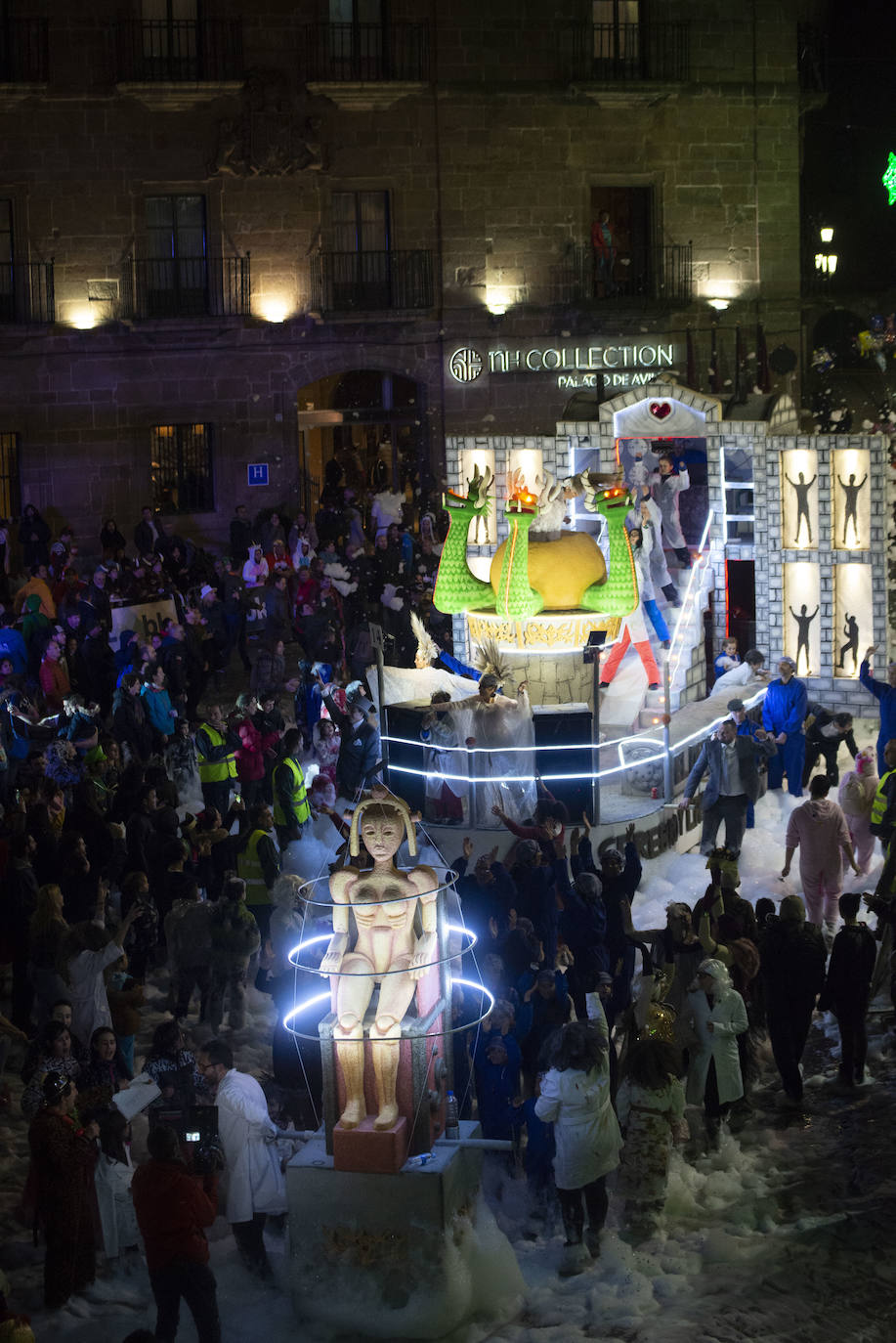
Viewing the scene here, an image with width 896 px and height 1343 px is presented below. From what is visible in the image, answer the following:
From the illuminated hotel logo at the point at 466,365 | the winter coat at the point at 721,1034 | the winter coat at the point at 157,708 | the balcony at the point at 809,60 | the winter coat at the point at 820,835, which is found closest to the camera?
the winter coat at the point at 721,1034

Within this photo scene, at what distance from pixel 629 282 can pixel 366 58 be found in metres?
5.05

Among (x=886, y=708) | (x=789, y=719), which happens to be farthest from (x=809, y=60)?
(x=886, y=708)

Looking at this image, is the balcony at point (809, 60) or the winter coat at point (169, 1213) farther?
the balcony at point (809, 60)

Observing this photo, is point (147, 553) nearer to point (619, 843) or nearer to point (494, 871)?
point (619, 843)

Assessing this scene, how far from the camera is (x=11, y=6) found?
27.4 m

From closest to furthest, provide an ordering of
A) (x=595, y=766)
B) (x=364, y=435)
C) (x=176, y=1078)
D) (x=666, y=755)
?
(x=176, y=1078) → (x=595, y=766) → (x=666, y=755) → (x=364, y=435)

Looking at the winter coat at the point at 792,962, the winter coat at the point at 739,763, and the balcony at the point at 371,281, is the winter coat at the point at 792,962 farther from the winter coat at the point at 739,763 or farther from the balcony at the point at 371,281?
the balcony at the point at 371,281

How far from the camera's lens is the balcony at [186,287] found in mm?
27828

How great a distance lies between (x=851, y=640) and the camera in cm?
1947

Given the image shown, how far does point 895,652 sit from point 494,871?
878 centimetres

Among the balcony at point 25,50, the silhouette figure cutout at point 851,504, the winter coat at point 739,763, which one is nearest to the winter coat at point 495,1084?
the winter coat at point 739,763

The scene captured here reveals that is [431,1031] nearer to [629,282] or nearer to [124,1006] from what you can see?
[124,1006]

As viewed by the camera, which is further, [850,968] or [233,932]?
[233,932]

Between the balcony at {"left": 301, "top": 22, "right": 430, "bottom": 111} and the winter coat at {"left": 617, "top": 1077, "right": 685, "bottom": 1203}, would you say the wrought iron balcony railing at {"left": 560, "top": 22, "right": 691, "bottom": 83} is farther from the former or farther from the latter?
the winter coat at {"left": 617, "top": 1077, "right": 685, "bottom": 1203}
